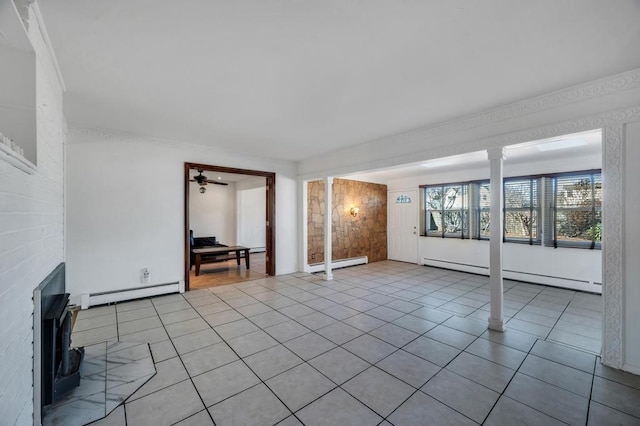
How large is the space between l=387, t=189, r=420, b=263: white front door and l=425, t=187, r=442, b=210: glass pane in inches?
10.3

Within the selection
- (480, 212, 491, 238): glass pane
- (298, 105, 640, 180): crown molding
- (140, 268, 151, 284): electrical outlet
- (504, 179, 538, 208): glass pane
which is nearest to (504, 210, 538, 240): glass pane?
(504, 179, 538, 208): glass pane

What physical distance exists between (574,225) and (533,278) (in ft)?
4.08

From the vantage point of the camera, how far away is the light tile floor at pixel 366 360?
184cm

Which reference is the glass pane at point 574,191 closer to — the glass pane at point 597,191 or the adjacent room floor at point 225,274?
the glass pane at point 597,191

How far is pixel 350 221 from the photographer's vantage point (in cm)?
714

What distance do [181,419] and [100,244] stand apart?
335 centimetres

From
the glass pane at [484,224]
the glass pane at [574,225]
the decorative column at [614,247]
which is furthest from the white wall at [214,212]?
the decorative column at [614,247]

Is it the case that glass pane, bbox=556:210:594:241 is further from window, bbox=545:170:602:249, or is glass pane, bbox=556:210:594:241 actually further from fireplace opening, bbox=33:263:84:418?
fireplace opening, bbox=33:263:84:418

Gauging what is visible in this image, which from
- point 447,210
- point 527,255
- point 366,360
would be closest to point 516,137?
point 366,360

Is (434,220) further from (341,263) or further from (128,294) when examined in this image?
(128,294)

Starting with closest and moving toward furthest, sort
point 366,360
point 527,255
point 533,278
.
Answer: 1. point 366,360
2. point 533,278
3. point 527,255

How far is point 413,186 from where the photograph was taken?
7367mm

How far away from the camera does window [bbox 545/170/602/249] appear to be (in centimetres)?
470

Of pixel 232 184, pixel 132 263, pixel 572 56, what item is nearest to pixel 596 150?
pixel 572 56
